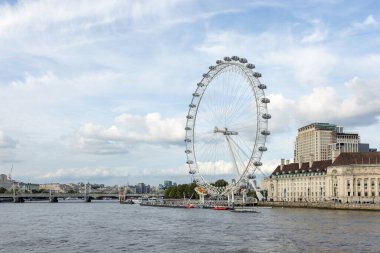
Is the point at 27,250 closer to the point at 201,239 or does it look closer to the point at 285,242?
the point at 201,239

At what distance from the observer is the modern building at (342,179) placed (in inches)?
4840

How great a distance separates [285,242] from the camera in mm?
44625

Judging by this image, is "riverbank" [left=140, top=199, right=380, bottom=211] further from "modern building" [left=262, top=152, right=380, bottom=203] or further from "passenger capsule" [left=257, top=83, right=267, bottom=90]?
"passenger capsule" [left=257, top=83, right=267, bottom=90]

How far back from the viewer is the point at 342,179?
411 feet

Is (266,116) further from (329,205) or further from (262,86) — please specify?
(329,205)

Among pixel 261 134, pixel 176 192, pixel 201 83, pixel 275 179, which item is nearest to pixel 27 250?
pixel 261 134

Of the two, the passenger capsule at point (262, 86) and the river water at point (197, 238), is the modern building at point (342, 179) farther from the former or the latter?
the river water at point (197, 238)

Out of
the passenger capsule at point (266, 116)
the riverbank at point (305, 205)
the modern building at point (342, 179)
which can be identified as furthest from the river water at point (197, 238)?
the modern building at point (342, 179)

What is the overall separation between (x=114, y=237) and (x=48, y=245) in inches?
287

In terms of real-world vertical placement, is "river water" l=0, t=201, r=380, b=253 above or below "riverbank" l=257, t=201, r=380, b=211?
below

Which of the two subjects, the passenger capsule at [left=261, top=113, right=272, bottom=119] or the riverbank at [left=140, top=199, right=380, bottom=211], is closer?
the passenger capsule at [left=261, top=113, right=272, bottom=119]

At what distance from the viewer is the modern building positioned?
122938 millimetres

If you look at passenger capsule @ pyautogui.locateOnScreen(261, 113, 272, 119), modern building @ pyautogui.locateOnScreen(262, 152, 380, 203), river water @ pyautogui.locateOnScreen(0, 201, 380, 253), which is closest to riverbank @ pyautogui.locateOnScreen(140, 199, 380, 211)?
modern building @ pyautogui.locateOnScreen(262, 152, 380, 203)

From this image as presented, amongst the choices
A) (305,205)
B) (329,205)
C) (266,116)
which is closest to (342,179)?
(305,205)
